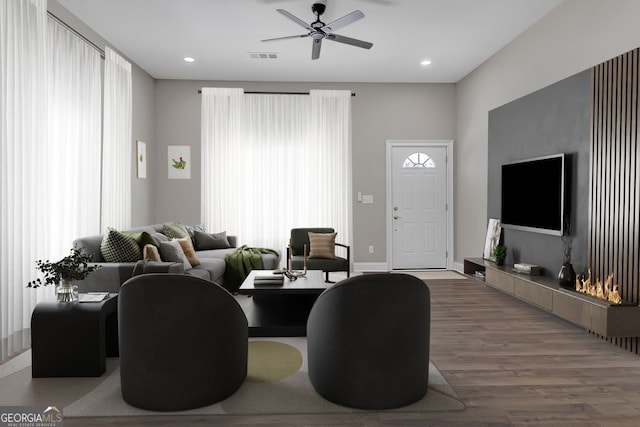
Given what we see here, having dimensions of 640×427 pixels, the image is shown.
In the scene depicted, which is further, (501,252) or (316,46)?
(501,252)

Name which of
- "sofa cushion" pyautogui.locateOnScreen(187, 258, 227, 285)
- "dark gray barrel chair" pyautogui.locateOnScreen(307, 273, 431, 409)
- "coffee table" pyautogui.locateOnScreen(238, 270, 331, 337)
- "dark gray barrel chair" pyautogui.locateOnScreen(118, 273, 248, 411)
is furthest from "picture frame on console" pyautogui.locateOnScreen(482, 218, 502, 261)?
"dark gray barrel chair" pyautogui.locateOnScreen(118, 273, 248, 411)

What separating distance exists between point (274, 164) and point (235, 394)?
4.69m

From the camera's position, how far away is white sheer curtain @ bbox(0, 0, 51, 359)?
10.7 ft

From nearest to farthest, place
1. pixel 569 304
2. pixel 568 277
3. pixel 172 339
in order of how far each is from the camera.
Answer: pixel 172 339, pixel 569 304, pixel 568 277

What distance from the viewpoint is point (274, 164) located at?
22.0ft

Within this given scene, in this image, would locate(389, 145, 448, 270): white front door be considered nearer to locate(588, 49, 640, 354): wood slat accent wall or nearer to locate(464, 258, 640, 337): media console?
locate(464, 258, 640, 337): media console

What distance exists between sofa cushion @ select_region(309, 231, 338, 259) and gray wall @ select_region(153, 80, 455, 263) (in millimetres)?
1373

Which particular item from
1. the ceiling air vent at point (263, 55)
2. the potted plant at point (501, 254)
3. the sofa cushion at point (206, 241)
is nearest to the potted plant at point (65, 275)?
the sofa cushion at point (206, 241)

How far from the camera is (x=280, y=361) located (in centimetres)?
290

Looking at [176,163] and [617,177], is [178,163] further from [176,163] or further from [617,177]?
[617,177]

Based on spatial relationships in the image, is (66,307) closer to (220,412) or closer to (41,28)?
(220,412)

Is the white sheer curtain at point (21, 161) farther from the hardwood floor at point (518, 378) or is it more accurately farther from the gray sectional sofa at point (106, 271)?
the hardwood floor at point (518, 378)

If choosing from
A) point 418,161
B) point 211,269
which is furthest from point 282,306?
point 418,161

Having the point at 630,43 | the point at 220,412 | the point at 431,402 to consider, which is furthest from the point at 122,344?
the point at 630,43
